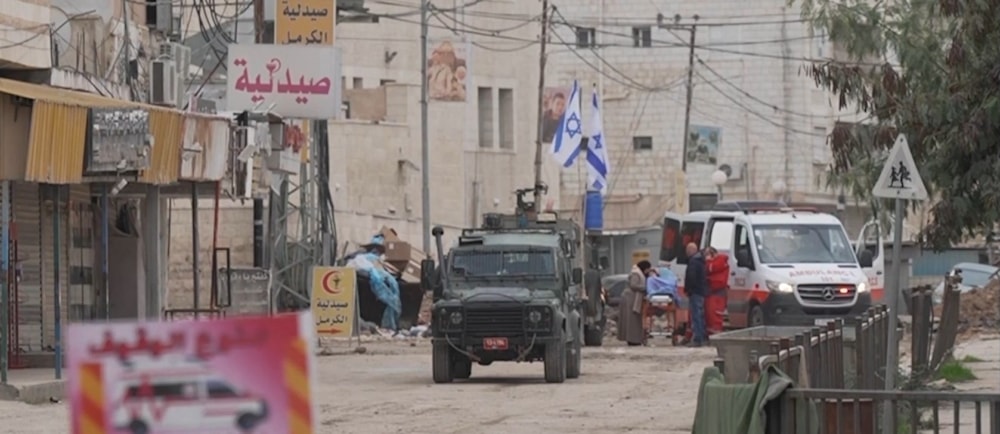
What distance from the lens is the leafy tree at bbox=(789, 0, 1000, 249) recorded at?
16.5 metres

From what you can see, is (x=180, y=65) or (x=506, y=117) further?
(x=506, y=117)

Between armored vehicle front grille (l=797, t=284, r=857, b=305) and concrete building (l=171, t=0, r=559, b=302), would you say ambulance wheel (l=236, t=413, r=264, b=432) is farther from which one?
concrete building (l=171, t=0, r=559, b=302)

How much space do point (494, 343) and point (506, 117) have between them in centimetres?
4007

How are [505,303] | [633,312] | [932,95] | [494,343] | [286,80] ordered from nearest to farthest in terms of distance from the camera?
[932,95] < [494,343] < [505,303] < [286,80] < [633,312]

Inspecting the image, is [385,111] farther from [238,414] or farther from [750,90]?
[238,414]

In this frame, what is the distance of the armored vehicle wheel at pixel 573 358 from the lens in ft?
84.4

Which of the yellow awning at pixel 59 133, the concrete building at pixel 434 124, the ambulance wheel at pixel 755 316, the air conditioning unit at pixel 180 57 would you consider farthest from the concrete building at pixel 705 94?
the yellow awning at pixel 59 133

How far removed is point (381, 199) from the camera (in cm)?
5675

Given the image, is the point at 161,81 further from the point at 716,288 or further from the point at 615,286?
the point at 615,286

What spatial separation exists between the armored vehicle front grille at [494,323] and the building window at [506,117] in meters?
39.3

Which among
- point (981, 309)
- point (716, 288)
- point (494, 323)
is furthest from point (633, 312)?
point (981, 309)

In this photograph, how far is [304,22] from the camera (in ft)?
108

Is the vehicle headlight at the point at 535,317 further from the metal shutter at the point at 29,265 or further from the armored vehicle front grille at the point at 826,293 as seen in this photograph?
the armored vehicle front grille at the point at 826,293

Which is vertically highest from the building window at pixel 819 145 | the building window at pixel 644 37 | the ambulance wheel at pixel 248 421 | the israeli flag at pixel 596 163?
the building window at pixel 644 37
